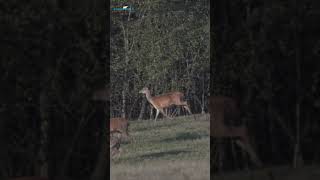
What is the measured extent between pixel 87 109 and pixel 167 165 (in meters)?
0.94

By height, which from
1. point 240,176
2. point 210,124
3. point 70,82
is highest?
point 70,82

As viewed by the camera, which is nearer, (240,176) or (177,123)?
(177,123)

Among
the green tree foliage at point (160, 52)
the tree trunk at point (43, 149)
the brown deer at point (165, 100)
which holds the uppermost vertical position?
the green tree foliage at point (160, 52)

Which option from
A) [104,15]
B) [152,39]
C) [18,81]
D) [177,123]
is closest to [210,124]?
[177,123]

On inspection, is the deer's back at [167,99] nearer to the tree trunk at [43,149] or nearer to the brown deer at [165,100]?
the brown deer at [165,100]

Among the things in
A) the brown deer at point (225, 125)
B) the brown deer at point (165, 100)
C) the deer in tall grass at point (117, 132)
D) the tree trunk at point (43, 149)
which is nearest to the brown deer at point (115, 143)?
the deer in tall grass at point (117, 132)

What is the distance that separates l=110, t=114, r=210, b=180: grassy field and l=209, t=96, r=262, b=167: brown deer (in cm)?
46

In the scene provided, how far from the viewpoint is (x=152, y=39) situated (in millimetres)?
5645

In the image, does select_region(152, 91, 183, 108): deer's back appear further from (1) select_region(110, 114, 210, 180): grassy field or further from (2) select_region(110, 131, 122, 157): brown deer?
(2) select_region(110, 131, 122, 157): brown deer

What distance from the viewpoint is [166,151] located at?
18.3 feet

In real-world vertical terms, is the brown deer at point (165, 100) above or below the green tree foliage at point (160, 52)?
below

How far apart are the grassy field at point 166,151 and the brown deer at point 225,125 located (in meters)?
0.46

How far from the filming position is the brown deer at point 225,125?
6098 mm

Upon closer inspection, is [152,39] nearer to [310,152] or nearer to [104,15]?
[104,15]
